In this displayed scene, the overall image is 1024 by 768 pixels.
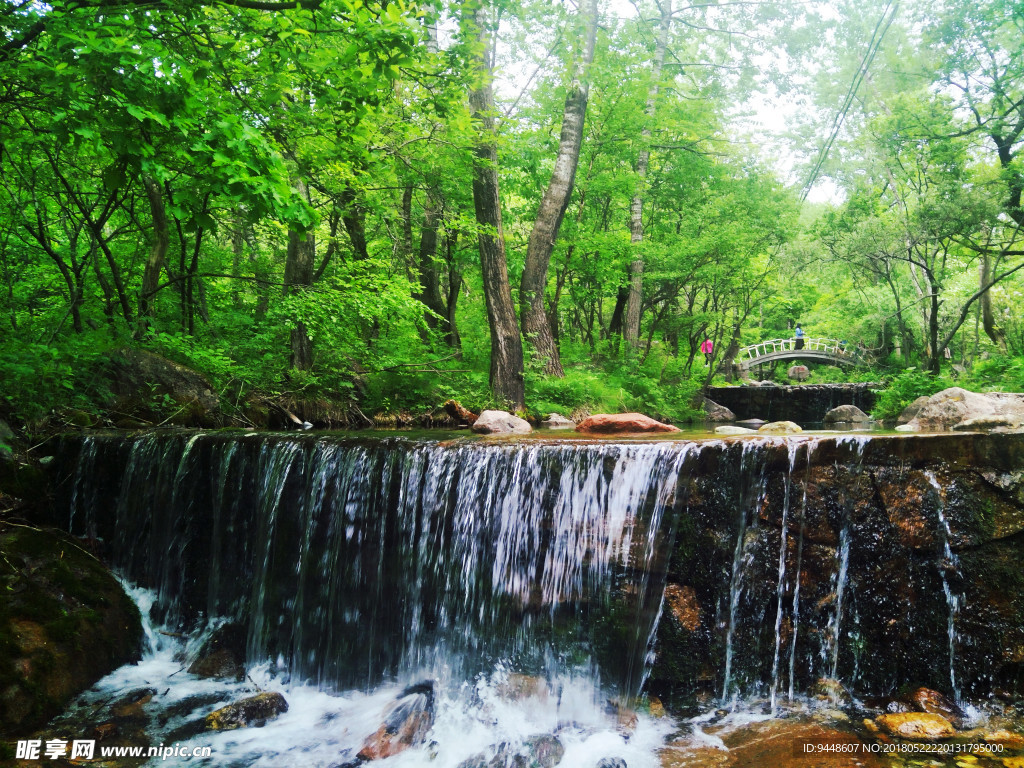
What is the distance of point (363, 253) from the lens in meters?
11.7

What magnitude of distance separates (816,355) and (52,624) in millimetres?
29742

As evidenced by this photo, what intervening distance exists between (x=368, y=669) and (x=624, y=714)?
6.97ft

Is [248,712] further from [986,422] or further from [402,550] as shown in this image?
[986,422]

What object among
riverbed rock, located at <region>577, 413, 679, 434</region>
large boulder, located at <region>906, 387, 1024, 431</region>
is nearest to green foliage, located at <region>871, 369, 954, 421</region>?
large boulder, located at <region>906, 387, 1024, 431</region>

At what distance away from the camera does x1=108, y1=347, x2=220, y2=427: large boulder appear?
23.8 ft

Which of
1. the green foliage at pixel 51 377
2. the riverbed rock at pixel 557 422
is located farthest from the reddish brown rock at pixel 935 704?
the green foliage at pixel 51 377

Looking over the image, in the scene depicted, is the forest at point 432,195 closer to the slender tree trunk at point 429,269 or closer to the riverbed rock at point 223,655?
Answer: the slender tree trunk at point 429,269

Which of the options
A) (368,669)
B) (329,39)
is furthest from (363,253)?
(368,669)

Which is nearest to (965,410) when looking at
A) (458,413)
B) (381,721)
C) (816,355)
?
(458,413)

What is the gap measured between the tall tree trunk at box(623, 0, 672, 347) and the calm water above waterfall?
35.7ft

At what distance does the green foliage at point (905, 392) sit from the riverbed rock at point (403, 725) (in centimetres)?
1196

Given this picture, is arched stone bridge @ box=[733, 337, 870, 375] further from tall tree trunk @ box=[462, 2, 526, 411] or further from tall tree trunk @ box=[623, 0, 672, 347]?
tall tree trunk @ box=[462, 2, 526, 411]

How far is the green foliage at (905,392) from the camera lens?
1217 centimetres

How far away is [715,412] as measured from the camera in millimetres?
16344
